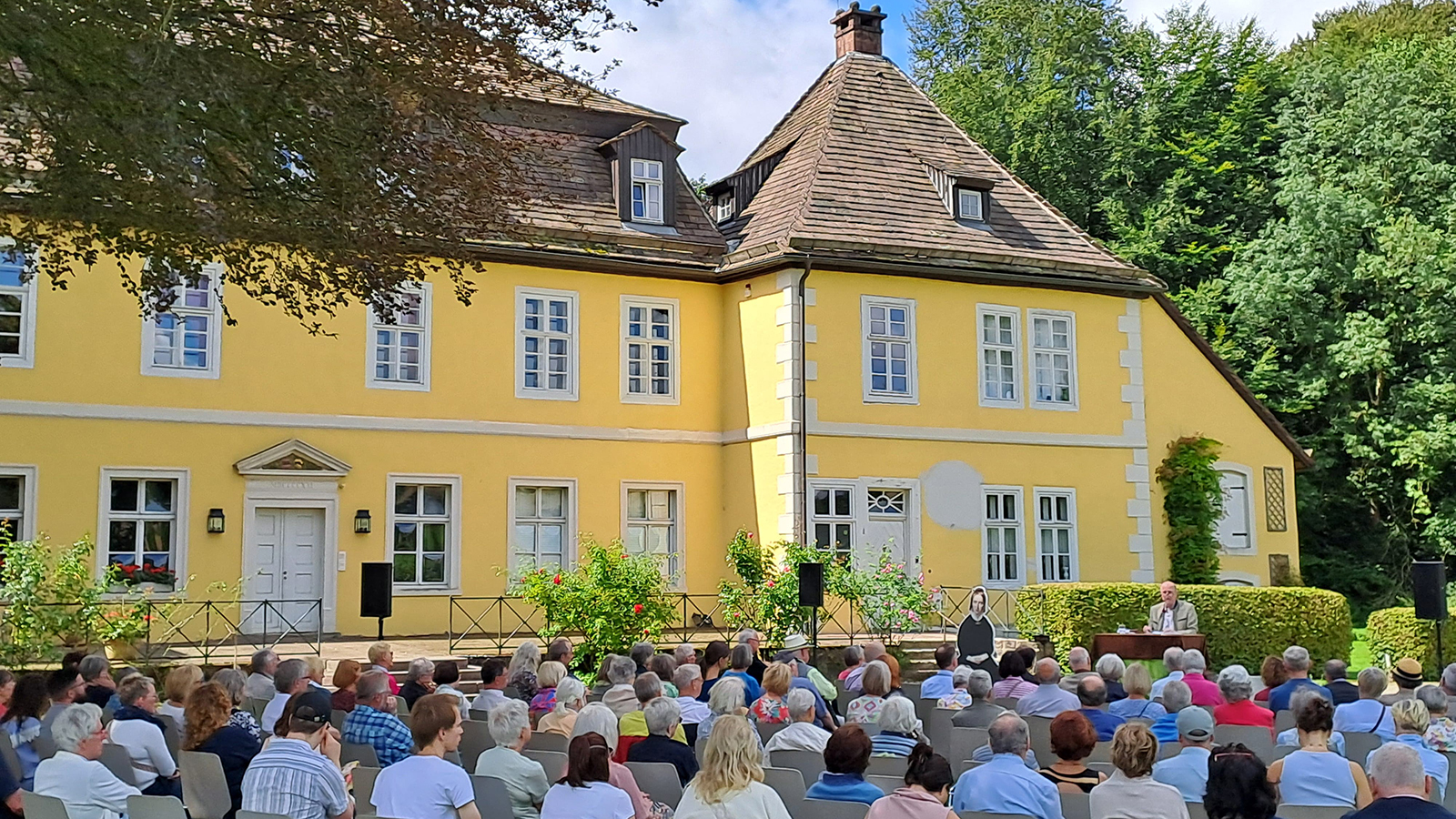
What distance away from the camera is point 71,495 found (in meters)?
16.9

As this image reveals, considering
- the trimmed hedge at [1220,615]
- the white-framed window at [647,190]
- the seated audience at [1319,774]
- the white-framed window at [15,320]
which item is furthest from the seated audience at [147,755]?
the white-framed window at [647,190]

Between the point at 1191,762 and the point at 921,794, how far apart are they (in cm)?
174

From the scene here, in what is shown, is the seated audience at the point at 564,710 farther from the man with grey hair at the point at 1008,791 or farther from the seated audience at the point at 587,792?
the man with grey hair at the point at 1008,791

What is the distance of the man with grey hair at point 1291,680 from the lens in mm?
9391

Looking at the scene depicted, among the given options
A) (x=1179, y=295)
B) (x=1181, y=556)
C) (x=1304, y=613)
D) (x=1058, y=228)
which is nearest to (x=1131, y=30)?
(x=1179, y=295)

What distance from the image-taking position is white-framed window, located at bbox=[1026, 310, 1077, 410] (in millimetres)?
21375

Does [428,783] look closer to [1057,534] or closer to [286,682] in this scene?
[286,682]

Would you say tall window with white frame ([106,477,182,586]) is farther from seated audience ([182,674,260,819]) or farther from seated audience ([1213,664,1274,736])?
seated audience ([1213,664,1274,736])

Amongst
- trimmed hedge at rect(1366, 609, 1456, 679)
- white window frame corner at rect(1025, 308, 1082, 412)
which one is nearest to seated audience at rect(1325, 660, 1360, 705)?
trimmed hedge at rect(1366, 609, 1456, 679)

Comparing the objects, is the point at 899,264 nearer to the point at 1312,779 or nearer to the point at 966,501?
the point at 966,501

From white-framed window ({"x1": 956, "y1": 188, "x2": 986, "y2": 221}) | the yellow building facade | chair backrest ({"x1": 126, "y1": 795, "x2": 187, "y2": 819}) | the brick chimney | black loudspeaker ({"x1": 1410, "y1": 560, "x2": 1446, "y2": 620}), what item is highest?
the brick chimney

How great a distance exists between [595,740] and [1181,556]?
57.1 ft

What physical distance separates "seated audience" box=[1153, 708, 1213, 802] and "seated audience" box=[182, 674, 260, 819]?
12.6 feet

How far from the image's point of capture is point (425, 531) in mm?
18875
